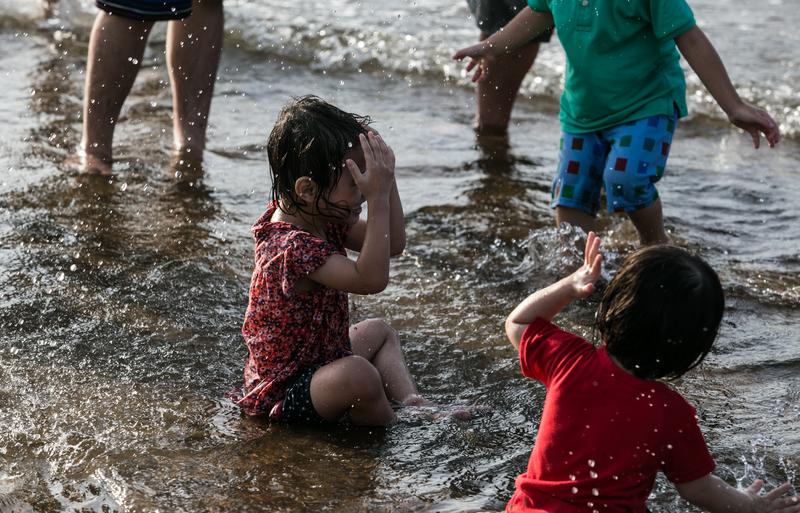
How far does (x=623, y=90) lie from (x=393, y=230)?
1.36m

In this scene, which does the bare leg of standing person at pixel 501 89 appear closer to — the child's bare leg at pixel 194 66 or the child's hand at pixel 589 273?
the child's bare leg at pixel 194 66

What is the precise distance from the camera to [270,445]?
2826 millimetres

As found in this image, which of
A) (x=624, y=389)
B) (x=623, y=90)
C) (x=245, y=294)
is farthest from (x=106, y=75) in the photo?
(x=624, y=389)

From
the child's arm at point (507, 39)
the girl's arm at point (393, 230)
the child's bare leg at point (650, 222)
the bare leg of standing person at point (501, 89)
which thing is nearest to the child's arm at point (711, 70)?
the child's bare leg at point (650, 222)

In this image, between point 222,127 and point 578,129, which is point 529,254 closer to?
point 578,129

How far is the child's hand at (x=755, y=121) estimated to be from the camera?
12.1 feet

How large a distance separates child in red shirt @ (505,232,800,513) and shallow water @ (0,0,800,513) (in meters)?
0.30

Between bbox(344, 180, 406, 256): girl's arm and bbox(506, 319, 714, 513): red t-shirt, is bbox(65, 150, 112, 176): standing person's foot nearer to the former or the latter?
bbox(344, 180, 406, 256): girl's arm

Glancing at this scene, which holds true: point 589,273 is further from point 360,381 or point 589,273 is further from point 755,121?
point 755,121

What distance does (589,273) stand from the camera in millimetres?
2164

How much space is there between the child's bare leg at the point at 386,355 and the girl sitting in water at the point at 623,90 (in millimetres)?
1252

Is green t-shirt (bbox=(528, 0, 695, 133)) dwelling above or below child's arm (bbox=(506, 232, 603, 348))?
above

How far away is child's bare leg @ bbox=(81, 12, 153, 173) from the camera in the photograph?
4.81m

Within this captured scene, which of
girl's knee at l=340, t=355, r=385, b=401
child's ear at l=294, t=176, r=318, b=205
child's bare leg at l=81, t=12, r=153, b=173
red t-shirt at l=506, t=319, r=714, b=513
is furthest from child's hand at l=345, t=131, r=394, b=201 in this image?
child's bare leg at l=81, t=12, r=153, b=173
